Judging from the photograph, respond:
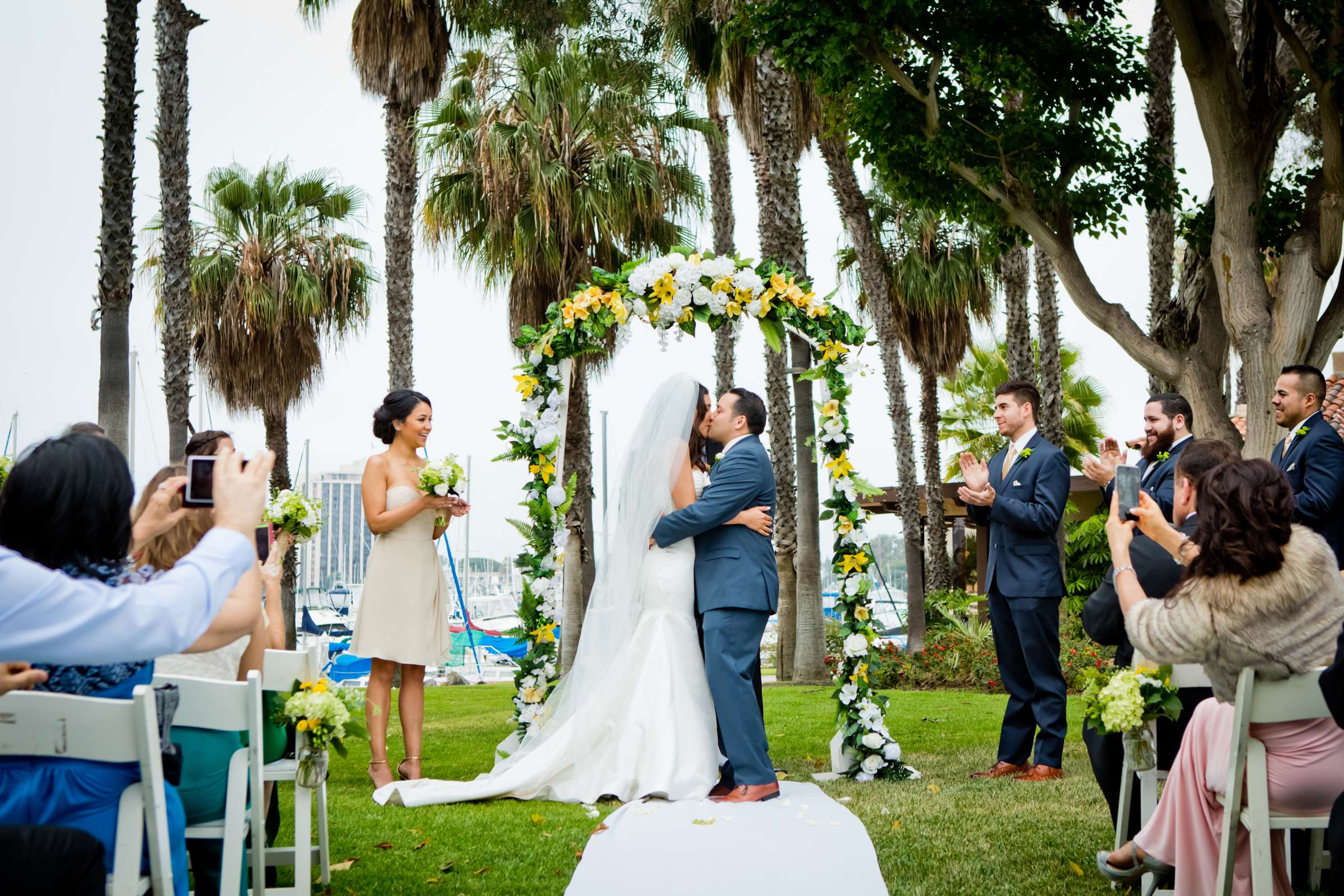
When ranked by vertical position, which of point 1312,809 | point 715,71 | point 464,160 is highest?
point 715,71

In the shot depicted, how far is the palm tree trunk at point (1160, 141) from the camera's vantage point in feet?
39.8

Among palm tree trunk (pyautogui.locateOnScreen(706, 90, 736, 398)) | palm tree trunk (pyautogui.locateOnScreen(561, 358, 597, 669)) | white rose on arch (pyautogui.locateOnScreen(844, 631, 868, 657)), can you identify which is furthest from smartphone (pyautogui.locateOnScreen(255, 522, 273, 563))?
palm tree trunk (pyautogui.locateOnScreen(706, 90, 736, 398))

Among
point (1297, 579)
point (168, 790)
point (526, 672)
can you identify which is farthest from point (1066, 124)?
point (168, 790)

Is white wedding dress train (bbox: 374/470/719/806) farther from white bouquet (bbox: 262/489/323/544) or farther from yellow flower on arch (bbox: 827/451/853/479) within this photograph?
white bouquet (bbox: 262/489/323/544)

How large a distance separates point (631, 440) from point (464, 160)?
424 inches

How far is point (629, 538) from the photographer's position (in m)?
6.60

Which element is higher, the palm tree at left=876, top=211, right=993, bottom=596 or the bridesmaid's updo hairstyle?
the palm tree at left=876, top=211, right=993, bottom=596

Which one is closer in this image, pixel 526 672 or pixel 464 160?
pixel 526 672

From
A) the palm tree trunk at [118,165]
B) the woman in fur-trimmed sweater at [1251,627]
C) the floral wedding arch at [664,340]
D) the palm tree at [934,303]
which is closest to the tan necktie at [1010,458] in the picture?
the floral wedding arch at [664,340]

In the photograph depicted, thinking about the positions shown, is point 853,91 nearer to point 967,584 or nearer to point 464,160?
point 464,160

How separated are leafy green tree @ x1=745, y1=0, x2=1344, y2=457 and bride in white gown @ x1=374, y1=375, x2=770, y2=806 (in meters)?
4.72

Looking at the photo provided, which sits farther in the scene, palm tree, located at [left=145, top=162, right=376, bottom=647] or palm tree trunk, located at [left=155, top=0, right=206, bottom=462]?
palm tree, located at [left=145, top=162, right=376, bottom=647]

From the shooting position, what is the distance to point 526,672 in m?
7.77

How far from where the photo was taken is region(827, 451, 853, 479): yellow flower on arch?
739 cm
